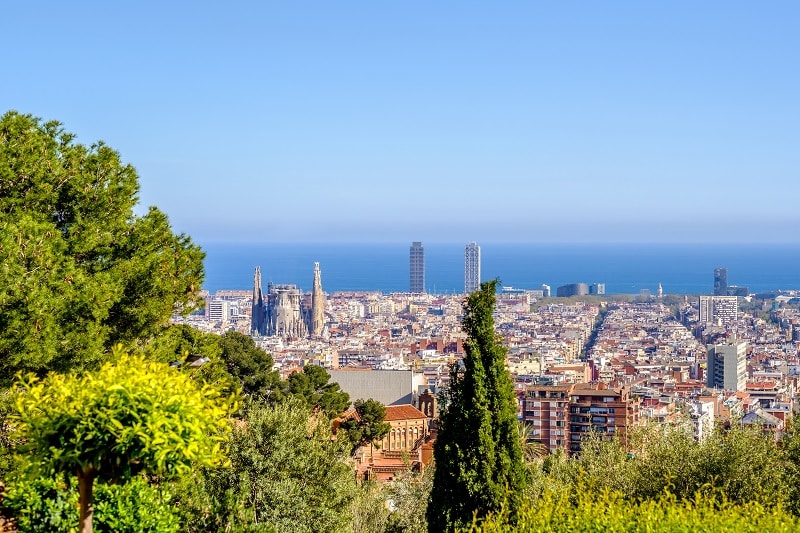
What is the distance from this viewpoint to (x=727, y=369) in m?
84.3

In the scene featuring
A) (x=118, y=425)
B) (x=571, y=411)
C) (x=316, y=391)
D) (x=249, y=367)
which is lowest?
(x=571, y=411)

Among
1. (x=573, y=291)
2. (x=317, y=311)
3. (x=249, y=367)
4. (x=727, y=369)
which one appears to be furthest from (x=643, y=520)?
(x=573, y=291)

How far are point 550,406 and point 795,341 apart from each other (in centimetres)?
7902

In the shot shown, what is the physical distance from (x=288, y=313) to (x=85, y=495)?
126 m

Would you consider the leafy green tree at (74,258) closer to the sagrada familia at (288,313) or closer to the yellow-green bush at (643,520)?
the yellow-green bush at (643,520)

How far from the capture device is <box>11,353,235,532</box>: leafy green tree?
4.99 meters

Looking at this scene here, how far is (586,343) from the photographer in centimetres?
12419

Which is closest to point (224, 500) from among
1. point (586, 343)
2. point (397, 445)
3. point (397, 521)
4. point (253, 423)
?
point (253, 423)

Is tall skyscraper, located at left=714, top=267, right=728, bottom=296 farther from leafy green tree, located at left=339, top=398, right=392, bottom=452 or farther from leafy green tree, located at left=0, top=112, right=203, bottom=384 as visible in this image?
leafy green tree, located at left=0, top=112, right=203, bottom=384

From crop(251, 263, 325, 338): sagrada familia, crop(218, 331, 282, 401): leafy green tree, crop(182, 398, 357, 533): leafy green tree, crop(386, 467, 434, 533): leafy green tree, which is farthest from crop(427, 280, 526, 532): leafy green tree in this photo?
crop(251, 263, 325, 338): sagrada familia

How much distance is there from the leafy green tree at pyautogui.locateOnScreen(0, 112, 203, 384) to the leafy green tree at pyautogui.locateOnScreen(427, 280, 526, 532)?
3.08m

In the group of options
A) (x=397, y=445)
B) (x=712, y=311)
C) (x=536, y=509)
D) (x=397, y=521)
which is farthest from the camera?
(x=712, y=311)

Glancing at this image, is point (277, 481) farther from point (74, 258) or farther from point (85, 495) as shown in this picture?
point (85, 495)

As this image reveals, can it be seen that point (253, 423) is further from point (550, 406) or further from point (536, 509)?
point (550, 406)
